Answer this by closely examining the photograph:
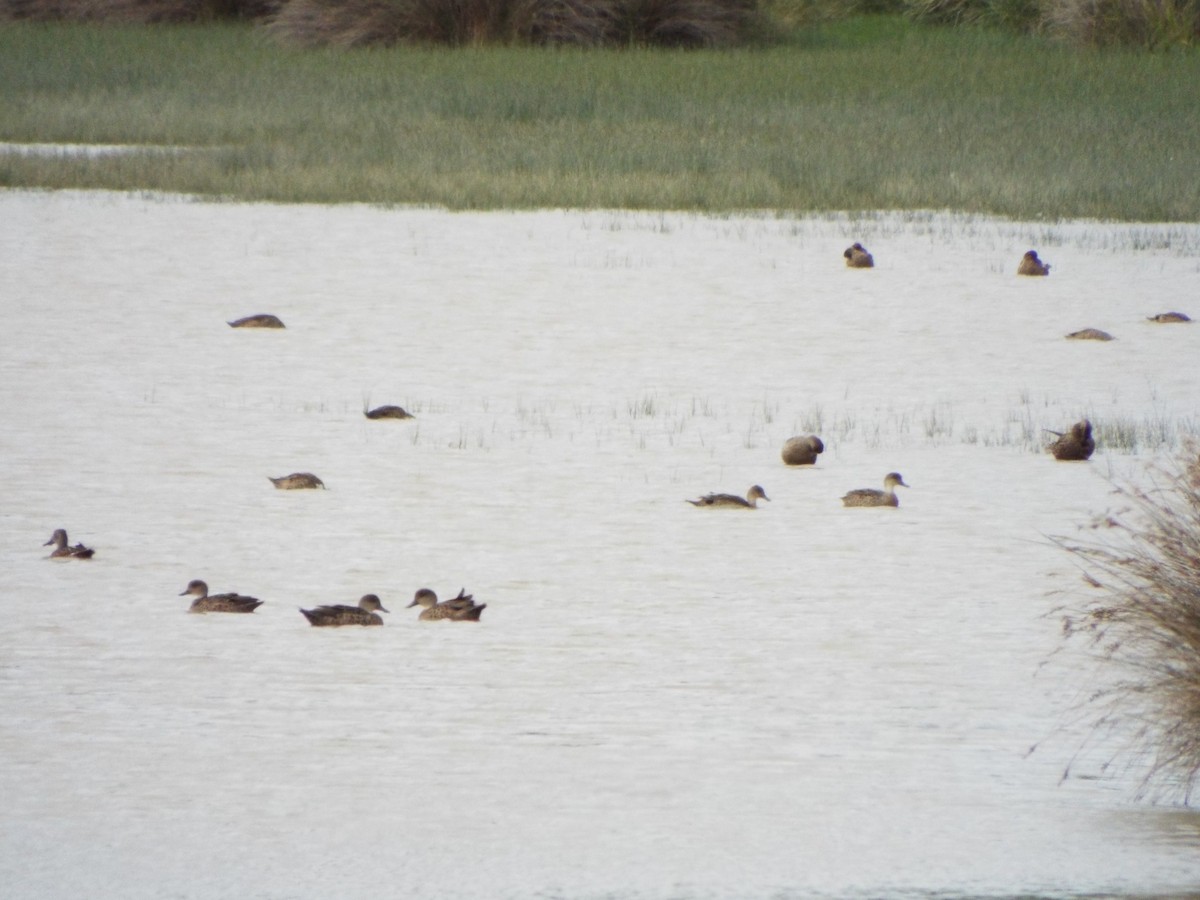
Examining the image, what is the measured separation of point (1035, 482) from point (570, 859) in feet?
16.2

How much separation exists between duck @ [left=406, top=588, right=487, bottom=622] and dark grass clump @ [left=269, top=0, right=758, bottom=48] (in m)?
33.2

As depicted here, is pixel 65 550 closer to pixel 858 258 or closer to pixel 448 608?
pixel 448 608

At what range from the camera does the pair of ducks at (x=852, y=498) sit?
880cm

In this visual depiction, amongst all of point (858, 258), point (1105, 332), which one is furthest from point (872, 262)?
point (1105, 332)

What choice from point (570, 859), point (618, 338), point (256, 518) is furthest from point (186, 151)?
point (570, 859)

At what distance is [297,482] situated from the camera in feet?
29.7

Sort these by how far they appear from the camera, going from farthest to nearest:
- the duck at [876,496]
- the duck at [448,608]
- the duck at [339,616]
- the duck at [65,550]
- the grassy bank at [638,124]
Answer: the grassy bank at [638,124]
the duck at [876,496]
the duck at [65,550]
the duck at [448,608]
the duck at [339,616]

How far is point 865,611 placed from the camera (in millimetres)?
7246

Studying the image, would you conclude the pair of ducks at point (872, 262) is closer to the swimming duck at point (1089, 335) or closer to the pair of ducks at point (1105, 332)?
the pair of ducks at point (1105, 332)

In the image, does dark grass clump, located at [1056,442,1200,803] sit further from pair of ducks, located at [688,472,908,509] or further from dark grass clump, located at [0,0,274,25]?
dark grass clump, located at [0,0,274,25]

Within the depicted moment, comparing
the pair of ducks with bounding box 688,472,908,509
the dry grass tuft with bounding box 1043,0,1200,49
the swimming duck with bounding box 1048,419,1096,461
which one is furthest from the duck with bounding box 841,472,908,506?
the dry grass tuft with bounding box 1043,0,1200,49

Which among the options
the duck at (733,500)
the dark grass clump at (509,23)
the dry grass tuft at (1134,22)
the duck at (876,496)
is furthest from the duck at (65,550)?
the dark grass clump at (509,23)

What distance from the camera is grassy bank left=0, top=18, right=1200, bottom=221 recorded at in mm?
21562

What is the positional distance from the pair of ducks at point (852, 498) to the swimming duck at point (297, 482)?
64.9 inches
